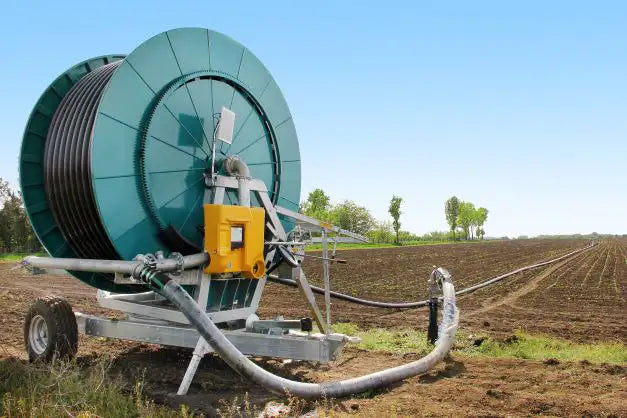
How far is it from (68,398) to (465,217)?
127 metres

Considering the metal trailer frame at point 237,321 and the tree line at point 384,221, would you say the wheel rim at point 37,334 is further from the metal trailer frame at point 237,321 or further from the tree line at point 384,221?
the tree line at point 384,221

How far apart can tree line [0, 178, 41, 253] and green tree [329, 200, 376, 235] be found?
39.0 metres

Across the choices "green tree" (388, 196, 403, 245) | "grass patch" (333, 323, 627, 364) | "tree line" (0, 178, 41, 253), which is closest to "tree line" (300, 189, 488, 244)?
"green tree" (388, 196, 403, 245)

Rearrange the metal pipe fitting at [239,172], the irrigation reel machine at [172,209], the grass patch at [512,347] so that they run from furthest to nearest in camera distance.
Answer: the grass patch at [512,347] < the metal pipe fitting at [239,172] < the irrigation reel machine at [172,209]

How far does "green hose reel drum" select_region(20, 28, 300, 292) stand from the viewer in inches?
251

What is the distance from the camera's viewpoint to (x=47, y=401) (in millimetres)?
5508

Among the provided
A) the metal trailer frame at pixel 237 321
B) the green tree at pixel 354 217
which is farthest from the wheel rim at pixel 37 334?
the green tree at pixel 354 217

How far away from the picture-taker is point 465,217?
12800 centimetres

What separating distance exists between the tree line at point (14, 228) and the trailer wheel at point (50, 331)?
47.7 metres

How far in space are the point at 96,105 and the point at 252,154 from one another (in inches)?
85.2

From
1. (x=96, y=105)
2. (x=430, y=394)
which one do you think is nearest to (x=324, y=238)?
(x=430, y=394)

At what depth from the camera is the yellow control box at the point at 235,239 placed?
6387 mm

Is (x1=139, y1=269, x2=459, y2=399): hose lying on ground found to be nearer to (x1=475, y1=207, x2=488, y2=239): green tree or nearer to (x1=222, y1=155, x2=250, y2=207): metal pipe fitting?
(x1=222, y1=155, x2=250, y2=207): metal pipe fitting

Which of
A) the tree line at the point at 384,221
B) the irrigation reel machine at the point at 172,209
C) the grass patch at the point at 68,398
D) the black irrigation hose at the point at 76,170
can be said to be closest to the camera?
the grass patch at the point at 68,398
